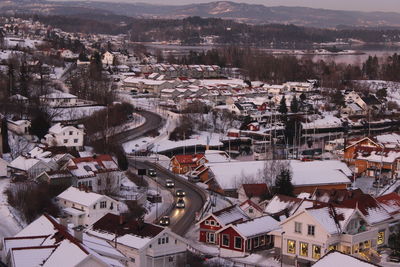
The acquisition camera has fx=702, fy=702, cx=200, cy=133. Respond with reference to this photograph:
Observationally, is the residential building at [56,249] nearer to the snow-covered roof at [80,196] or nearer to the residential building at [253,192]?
the snow-covered roof at [80,196]

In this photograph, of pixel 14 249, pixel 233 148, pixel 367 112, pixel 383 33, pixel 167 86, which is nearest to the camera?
pixel 14 249

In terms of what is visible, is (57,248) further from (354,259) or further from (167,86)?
(167,86)

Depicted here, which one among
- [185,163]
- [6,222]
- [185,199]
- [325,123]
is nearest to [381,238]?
[185,199]

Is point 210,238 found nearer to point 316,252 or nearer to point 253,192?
point 316,252

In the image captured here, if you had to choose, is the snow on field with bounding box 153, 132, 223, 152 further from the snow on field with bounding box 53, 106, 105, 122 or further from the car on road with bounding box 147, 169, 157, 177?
the car on road with bounding box 147, 169, 157, 177

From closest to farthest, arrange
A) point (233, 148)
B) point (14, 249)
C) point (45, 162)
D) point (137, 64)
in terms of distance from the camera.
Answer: point (14, 249), point (45, 162), point (233, 148), point (137, 64)

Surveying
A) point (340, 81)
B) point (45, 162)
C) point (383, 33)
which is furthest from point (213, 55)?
point (383, 33)

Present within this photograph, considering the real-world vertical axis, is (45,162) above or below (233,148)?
above
